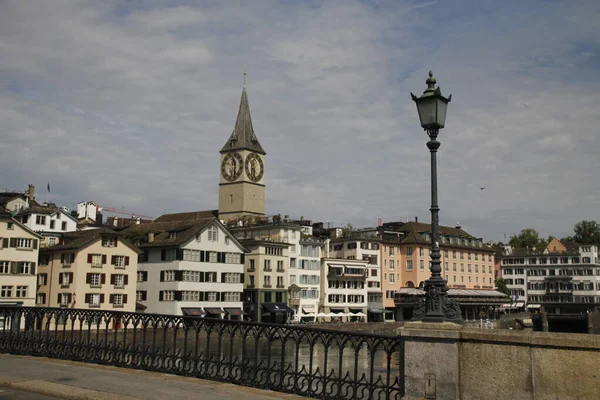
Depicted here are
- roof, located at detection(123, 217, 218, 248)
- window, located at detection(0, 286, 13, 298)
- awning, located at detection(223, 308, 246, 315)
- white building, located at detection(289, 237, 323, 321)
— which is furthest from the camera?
white building, located at detection(289, 237, 323, 321)

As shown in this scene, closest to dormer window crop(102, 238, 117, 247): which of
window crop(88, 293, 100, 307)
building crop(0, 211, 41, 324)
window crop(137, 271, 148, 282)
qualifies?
window crop(88, 293, 100, 307)

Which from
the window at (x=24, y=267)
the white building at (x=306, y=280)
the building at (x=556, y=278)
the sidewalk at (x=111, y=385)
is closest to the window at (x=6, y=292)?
the window at (x=24, y=267)

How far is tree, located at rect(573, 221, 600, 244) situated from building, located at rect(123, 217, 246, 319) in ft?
343

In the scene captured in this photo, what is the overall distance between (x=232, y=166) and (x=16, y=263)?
78.1 meters

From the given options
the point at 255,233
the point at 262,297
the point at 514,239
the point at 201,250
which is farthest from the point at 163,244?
the point at 514,239

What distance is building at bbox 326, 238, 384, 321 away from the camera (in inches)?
4141

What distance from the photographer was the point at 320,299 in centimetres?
9700

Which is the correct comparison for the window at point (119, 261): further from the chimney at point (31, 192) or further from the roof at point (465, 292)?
the roof at point (465, 292)

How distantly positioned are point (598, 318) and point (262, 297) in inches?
2282

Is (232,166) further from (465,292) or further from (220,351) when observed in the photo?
(220,351)

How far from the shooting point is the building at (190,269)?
7406 centimetres

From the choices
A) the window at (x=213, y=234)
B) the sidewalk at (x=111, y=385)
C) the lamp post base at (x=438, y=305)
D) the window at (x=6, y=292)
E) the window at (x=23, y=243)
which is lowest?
the sidewalk at (x=111, y=385)

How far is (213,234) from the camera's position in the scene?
3103 inches

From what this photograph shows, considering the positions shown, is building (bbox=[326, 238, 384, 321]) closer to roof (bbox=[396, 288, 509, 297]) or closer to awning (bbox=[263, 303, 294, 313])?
roof (bbox=[396, 288, 509, 297])
